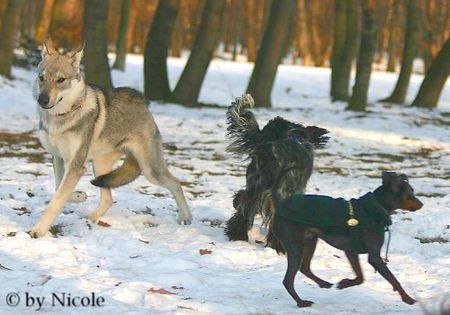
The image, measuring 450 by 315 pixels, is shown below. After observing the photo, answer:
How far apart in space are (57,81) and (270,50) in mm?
13760

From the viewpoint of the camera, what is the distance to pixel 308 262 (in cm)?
605

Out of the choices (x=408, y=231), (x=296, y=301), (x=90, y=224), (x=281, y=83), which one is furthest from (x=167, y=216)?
(x=281, y=83)

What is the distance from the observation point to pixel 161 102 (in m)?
20.5

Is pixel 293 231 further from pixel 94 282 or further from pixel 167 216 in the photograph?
pixel 167 216

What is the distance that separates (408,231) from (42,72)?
14.6ft

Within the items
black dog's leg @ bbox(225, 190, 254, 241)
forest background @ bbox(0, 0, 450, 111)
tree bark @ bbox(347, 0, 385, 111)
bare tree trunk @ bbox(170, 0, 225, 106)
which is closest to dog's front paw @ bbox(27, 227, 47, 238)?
black dog's leg @ bbox(225, 190, 254, 241)

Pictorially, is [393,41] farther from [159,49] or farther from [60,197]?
[60,197]

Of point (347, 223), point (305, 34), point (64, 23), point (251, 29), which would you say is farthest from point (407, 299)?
point (251, 29)

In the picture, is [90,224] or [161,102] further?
[161,102]

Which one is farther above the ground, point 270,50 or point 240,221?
point 270,50

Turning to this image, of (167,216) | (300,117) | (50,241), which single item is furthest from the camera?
(300,117)

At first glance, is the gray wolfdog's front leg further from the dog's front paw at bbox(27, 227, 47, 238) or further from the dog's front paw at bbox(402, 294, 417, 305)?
the dog's front paw at bbox(402, 294, 417, 305)

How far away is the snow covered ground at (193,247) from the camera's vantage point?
5520mm

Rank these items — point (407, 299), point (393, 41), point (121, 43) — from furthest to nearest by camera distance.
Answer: point (393, 41), point (121, 43), point (407, 299)
